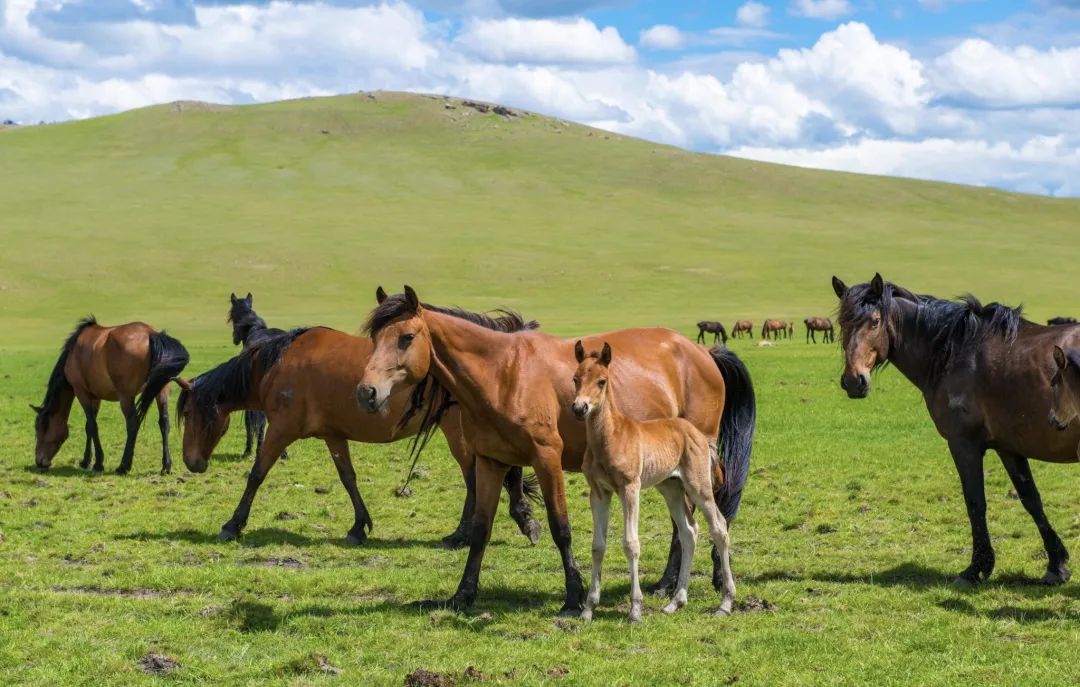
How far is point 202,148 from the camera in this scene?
129m

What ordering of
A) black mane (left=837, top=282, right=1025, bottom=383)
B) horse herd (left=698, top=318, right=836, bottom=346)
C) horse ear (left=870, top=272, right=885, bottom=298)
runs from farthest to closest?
1. horse herd (left=698, top=318, right=836, bottom=346)
2. horse ear (left=870, top=272, right=885, bottom=298)
3. black mane (left=837, top=282, right=1025, bottom=383)

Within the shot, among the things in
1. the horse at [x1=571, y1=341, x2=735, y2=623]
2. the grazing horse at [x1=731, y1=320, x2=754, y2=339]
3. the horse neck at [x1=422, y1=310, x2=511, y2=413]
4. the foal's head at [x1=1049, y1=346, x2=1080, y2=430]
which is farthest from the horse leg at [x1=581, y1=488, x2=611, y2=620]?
the grazing horse at [x1=731, y1=320, x2=754, y2=339]

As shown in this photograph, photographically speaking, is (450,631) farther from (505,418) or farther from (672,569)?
(672,569)

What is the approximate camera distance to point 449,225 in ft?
Answer: 318

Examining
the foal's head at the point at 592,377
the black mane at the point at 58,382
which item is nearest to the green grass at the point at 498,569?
the black mane at the point at 58,382

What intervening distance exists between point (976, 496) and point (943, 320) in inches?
60.3

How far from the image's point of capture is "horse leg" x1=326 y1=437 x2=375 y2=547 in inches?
465

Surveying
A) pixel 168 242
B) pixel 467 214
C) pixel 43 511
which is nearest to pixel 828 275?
pixel 467 214

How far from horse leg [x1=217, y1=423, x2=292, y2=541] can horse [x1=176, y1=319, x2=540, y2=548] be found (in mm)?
11

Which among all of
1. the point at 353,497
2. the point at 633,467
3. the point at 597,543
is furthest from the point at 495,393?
the point at 353,497

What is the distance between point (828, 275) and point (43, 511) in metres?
73.1

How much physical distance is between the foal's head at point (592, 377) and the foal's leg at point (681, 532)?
112 centimetres

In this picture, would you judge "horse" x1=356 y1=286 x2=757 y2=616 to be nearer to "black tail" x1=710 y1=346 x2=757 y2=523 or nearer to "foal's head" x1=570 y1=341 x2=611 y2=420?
"foal's head" x1=570 y1=341 x2=611 y2=420

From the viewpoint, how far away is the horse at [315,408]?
11.9m
